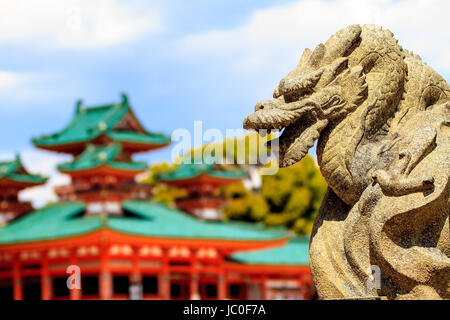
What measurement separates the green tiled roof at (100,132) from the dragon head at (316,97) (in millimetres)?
21553

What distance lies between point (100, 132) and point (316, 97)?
21784 millimetres

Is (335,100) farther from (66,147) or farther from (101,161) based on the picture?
(66,147)

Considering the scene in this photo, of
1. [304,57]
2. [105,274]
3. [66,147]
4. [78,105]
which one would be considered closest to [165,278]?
[105,274]

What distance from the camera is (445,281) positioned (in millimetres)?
3957

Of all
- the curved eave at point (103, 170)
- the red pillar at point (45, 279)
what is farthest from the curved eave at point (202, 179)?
the red pillar at point (45, 279)

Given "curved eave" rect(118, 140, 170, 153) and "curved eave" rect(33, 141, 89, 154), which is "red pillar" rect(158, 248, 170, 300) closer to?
"curved eave" rect(118, 140, 170, 153)

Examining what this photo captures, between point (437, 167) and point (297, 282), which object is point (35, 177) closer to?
point (297, 282)

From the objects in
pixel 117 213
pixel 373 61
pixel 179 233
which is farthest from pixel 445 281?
pixel 117 213

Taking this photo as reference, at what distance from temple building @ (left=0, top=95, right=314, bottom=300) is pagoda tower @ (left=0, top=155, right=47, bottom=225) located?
49 mm

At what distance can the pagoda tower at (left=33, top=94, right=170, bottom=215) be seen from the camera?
78.1ft

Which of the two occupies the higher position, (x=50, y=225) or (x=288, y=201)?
(x=288, y=201)

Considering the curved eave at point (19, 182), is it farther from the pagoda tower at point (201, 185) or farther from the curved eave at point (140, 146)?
the pagoda tower at point (201, 185)

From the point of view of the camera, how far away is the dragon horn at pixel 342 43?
4371mm

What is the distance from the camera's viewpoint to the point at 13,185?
2592 centimetres
